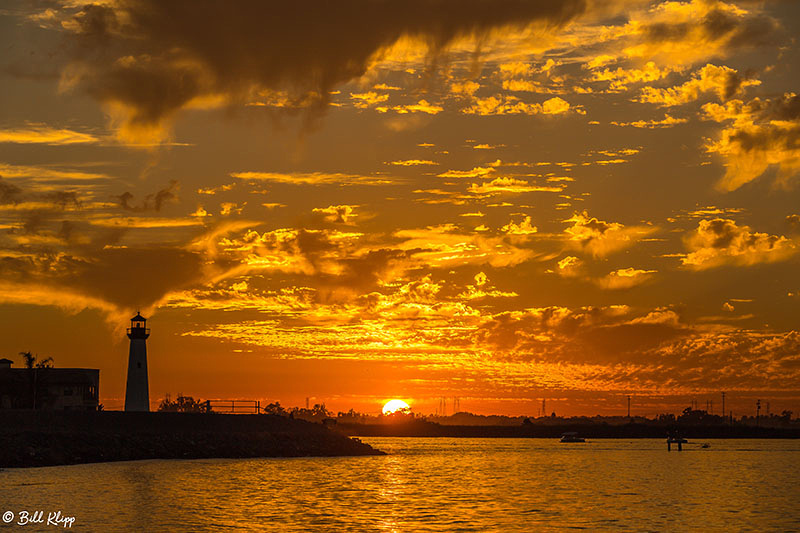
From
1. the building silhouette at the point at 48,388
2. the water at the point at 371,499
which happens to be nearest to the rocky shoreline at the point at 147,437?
the water at the point at 371,499

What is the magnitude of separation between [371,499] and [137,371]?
149 feet

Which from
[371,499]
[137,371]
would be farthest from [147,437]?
[371,499]

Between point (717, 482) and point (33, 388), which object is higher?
point (33, 388)

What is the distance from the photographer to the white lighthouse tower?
103938 millimetres

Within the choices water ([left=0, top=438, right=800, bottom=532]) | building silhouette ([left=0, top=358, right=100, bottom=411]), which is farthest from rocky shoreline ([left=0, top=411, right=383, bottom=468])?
building silhouette ([left=0, top=358, right=100, bottom=411])

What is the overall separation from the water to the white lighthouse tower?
33.1 feet

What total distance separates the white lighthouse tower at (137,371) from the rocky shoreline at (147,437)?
170 inches

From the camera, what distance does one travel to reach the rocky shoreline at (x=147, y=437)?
84.0 m

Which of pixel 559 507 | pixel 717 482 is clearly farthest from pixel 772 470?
pixel 559 507

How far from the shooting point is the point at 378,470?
102m

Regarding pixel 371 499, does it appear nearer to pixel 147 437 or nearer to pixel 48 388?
pixel 147 437

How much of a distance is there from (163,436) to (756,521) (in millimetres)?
61271

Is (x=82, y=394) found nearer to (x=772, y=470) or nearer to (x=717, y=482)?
(x=717, y=482)

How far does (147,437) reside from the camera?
9744cm
